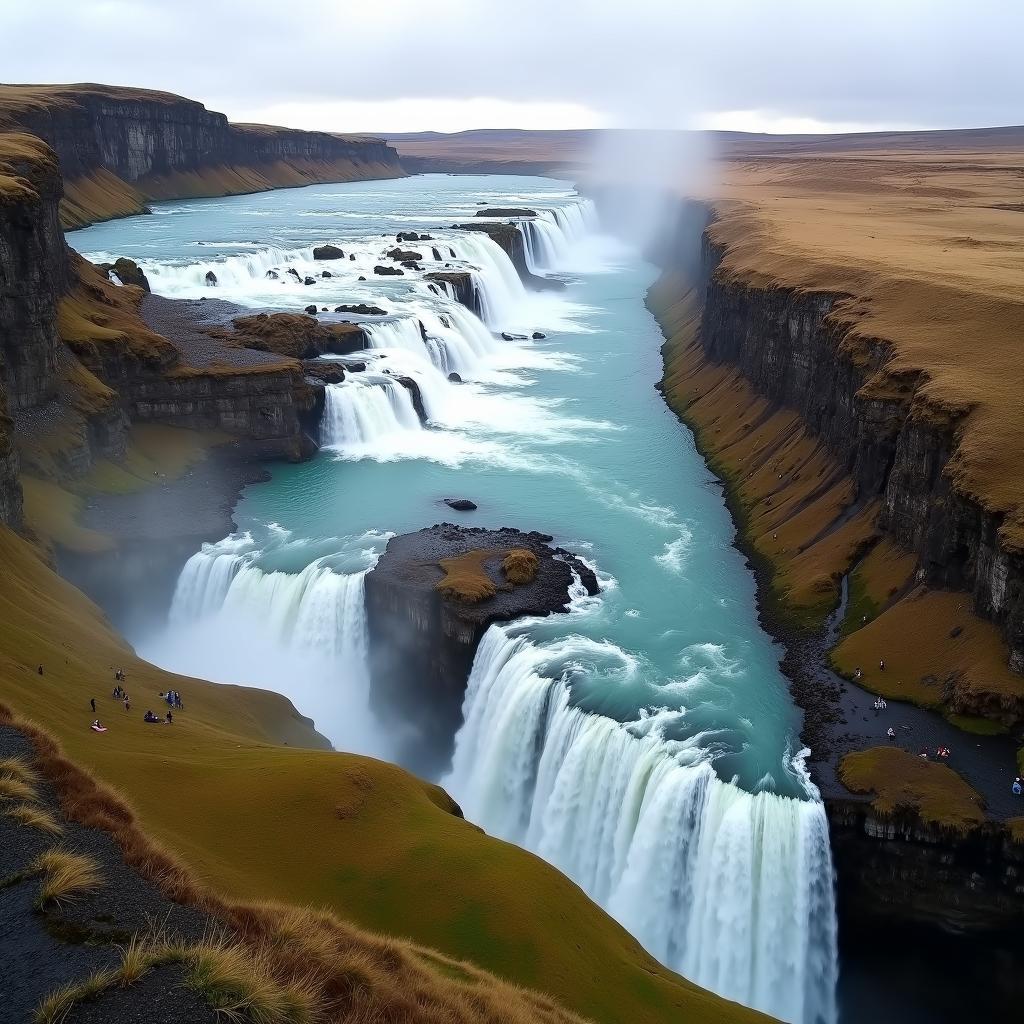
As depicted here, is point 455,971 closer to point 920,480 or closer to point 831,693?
point 831,693

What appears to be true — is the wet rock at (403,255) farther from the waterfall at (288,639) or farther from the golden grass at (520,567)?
the golden grass at (520,567)

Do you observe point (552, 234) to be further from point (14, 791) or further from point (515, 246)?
point (14, 791)

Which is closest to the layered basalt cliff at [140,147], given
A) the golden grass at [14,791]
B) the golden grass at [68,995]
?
the golden grass at [14,791]

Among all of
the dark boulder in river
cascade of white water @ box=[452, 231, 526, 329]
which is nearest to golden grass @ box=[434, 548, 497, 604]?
cascade of white water @ box=[452, 231, 526, 329]

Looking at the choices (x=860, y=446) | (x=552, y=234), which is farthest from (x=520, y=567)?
(x=552, y=234)

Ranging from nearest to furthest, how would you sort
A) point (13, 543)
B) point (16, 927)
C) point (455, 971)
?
point (16, 927) → point (455, 971) → point (13, 543)

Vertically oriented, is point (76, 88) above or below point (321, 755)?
above

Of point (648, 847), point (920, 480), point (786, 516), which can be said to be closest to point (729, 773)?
point (648, 847)
